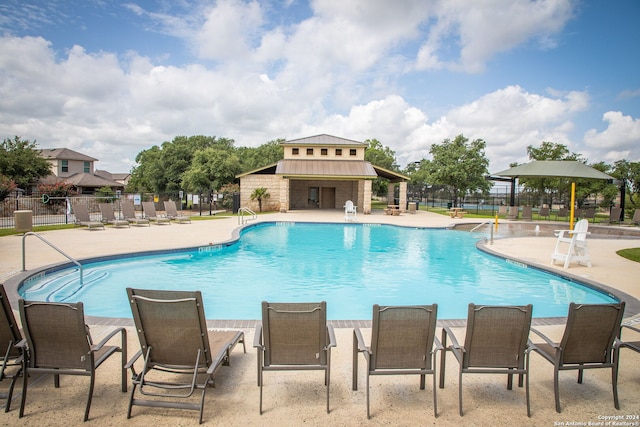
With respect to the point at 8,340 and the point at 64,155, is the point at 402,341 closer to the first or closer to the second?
the point at 8,340

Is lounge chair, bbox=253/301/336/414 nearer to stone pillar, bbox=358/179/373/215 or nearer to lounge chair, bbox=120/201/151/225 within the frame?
lounge chair, bbox=120/201/151/225

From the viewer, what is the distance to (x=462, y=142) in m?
32.6

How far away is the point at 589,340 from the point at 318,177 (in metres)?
22.5

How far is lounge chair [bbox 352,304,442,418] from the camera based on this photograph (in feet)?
9.15

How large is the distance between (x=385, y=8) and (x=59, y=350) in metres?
14.3

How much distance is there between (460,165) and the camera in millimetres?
30719

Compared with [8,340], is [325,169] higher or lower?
higher

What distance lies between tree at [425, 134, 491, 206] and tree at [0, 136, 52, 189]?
110ft

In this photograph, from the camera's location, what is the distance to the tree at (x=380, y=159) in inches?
1722

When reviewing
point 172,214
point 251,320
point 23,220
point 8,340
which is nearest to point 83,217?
point 172,214

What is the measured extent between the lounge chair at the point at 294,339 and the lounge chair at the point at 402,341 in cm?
35

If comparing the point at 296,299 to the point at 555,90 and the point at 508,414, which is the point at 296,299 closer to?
the point at 508,414

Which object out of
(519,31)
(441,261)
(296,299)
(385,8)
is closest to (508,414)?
(296,299)

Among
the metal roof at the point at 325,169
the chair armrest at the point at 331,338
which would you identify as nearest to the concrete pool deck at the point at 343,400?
the chair armrest at the point at 331,338
